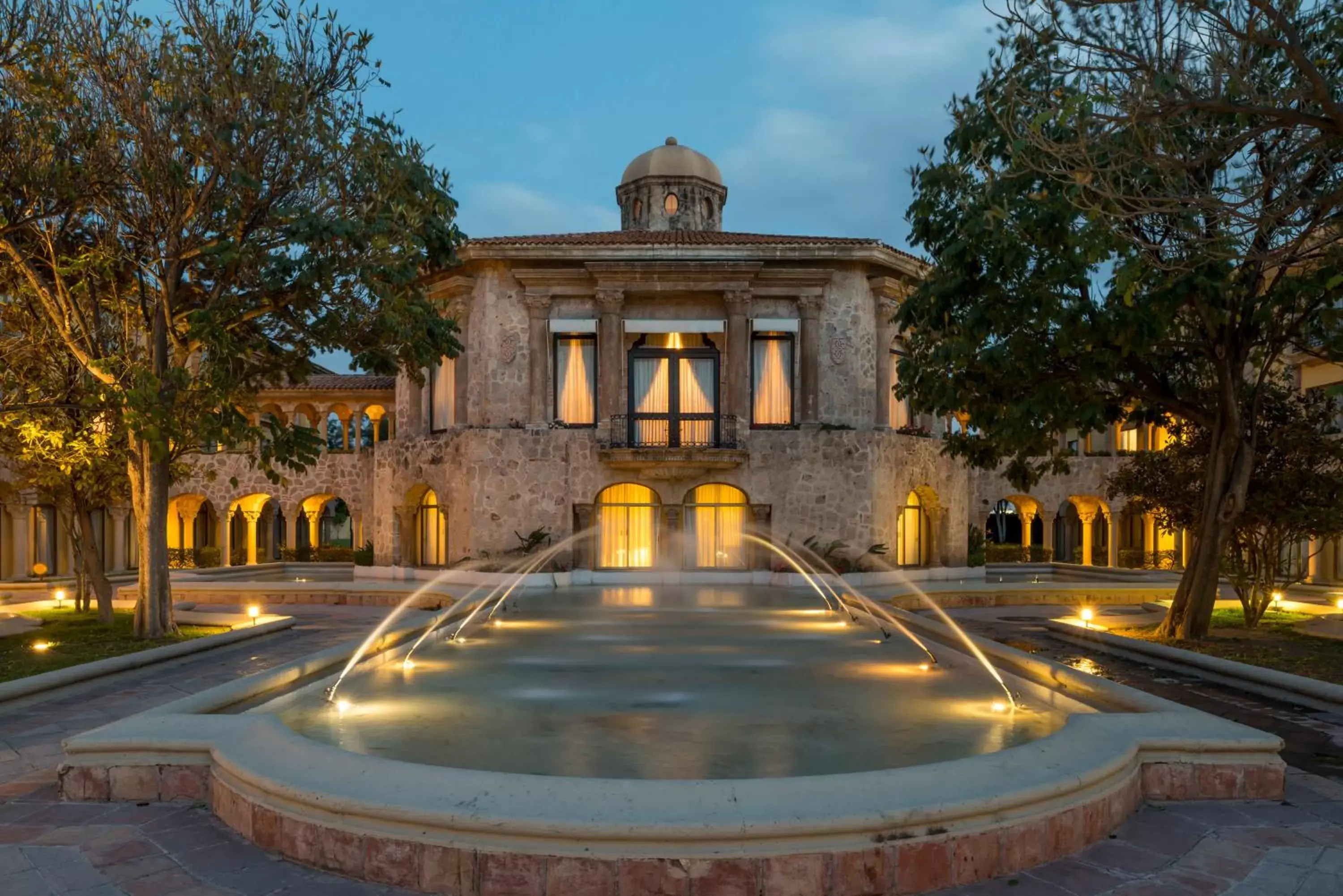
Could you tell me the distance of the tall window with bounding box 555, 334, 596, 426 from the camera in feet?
89.2

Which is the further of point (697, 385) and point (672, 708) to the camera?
point (697, 385)

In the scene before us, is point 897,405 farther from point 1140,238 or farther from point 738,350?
point 1140,238

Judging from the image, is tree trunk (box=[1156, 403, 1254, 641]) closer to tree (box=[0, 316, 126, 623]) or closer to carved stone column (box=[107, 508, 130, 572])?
tree (box=[0, 316, 126, 623])

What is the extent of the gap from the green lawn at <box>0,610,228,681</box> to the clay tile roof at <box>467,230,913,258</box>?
1291 centimetres

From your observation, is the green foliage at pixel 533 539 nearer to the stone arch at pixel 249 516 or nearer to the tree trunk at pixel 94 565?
the tree trunk at pixel 94 565

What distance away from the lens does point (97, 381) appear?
14.3m

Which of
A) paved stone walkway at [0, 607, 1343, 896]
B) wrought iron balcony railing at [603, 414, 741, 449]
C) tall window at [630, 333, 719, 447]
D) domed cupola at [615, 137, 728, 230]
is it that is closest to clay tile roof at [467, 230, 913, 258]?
tall window at [630, 333, 719, 447]

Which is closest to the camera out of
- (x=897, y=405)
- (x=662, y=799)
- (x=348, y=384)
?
(x=662, y=799)

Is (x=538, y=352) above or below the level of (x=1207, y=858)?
above

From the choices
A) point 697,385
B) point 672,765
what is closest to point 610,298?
point 697,385

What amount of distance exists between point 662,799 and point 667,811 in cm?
13

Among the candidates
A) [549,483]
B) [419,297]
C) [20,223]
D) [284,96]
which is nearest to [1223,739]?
[419,297]

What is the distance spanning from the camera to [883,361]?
90.1 ft

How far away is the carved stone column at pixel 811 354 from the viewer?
26.5 metres
